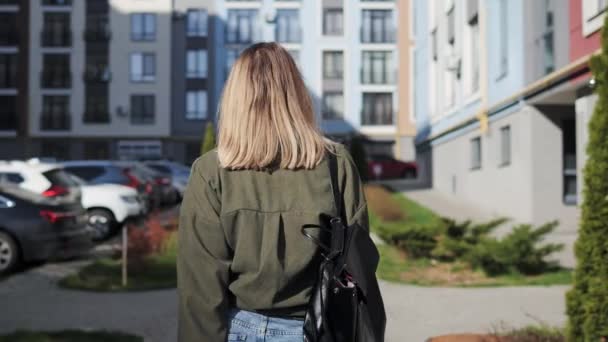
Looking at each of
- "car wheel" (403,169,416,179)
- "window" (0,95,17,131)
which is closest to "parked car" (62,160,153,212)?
"car wheel" (403,169,416,179)

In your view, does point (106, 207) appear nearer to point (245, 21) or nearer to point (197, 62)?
→ point (245, 21)

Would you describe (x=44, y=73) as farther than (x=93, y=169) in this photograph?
Yes

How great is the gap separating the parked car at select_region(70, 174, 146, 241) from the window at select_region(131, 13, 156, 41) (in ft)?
112

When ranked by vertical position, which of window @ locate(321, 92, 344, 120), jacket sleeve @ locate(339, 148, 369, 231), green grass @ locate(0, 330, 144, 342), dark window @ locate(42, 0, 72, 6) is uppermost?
dark window @ locate(42, 0, 72, 6)

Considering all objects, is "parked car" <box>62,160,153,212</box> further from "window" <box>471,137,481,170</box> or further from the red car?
the red car

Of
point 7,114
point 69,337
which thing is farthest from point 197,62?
point 69,337

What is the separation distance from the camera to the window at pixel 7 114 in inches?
1891

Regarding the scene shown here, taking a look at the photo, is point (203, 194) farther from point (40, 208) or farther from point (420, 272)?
point (40, 208)

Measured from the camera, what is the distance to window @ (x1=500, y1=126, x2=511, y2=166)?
17188 mm

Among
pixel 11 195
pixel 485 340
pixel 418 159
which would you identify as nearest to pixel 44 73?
pixel 418 159

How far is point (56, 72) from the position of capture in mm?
48750

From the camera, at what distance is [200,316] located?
7.97 ft

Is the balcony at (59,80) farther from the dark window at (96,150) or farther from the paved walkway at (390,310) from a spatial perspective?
the paved walkway at (390,310)

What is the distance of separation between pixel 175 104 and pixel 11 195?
3880cm
